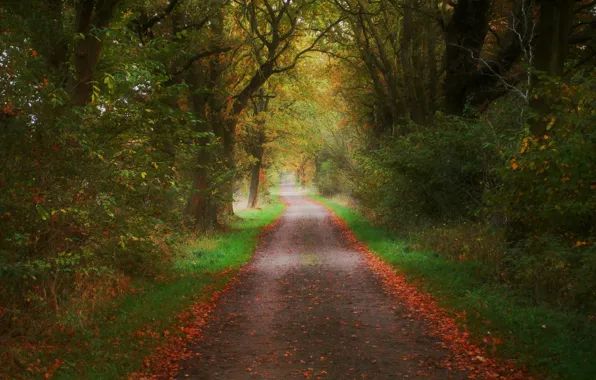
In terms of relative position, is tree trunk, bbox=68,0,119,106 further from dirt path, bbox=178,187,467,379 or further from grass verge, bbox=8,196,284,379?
dirt path, bbox=178,187,467,379

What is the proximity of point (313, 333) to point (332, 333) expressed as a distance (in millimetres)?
302

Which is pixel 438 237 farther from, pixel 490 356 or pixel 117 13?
pixel 117 13

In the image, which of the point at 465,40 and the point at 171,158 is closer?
the point at 171,158

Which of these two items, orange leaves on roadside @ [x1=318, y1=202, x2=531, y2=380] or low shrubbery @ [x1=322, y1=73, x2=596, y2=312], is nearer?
orange leaves on roadside @ [x1=318, y1=202, x2=531, y2=380]

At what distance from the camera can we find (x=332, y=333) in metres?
8.05

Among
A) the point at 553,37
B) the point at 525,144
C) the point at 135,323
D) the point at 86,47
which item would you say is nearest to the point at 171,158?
the point at 86,47

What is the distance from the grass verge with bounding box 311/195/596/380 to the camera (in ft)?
19.5

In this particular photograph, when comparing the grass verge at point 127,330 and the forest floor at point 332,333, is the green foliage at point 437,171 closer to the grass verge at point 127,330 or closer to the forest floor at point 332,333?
the forest floor at point 332,333

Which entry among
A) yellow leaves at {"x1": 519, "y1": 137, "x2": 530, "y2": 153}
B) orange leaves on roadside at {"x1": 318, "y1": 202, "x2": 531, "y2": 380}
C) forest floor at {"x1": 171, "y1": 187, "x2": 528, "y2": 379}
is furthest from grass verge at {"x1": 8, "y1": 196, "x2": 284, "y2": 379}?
yellow leaves at {"x1": 519, "y1": 137, "x2": 530, "y2": 153}

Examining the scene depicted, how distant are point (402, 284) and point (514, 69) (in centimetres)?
1103

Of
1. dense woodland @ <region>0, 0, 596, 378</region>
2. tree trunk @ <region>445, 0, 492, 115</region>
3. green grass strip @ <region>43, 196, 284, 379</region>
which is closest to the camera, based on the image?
green grass strip @ <region>43, 196, 284, 379</region>

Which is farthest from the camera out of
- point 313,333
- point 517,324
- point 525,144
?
point 313,333

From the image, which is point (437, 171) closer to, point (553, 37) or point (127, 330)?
point (553, 37)

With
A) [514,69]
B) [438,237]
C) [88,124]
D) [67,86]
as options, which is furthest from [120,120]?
[514,69]
